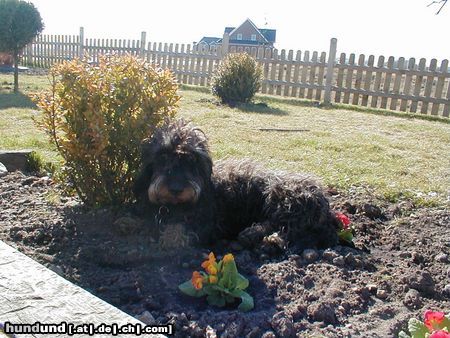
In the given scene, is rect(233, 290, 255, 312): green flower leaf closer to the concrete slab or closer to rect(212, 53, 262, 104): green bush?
the concrete slab

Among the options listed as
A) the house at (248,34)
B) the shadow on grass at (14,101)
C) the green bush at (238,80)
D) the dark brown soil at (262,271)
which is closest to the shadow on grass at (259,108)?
the green bush at (238,80)

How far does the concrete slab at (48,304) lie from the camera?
223cm

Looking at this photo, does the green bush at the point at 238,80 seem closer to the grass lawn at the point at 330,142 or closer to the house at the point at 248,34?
the grass lawn at the point at 330,142

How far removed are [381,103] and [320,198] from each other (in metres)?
13.6

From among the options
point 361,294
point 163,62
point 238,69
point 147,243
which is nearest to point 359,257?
point 361,294

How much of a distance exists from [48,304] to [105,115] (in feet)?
6.80

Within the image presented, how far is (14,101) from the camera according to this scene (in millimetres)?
13500

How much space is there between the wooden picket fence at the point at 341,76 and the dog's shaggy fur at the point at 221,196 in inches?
505

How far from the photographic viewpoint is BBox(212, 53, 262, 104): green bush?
48.9 ft

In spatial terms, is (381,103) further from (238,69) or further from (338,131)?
(338,131)

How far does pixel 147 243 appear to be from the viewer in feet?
12.5

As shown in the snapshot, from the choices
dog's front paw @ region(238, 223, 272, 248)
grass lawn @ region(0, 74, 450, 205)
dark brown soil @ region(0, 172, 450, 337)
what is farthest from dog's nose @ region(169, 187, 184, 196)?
grass lawn @ region(0, 74, 450, 205)

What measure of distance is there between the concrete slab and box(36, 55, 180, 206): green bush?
5.25 ft

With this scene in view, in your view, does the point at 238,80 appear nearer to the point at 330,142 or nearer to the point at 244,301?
the point at 330,142
